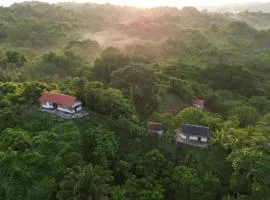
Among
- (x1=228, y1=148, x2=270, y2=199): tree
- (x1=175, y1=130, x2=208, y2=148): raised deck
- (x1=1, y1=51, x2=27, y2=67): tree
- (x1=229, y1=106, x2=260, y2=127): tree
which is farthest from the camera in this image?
(x1=1, y1=51, x2=27, y2=67): tree

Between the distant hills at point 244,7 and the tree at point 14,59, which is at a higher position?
the tree at point 14,59

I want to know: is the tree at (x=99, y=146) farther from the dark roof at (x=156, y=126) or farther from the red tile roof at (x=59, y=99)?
the red tile roof at (x=59, y=99)

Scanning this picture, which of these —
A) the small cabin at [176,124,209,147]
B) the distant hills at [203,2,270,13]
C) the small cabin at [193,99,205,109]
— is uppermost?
the small cabin at [176,124,209,147]

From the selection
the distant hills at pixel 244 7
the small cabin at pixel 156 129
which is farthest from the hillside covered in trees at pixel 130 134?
the distant hills at pixel 244 7

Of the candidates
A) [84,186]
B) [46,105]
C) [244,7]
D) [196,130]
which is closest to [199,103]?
[196,130]

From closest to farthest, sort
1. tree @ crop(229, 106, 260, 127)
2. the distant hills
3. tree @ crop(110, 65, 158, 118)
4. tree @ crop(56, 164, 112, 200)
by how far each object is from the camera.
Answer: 1. tree @ crop(56, 164, 112, 200)
2. tree @ crop(110, 65, 158, 118)
3. tree @ crop(229, 106, 260, 127)
4. the distant hills

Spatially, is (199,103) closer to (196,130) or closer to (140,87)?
(140,87)

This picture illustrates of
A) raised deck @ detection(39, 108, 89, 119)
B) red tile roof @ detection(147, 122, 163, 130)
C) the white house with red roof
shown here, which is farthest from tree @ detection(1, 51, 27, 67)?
red tile roof @ detection(147, 122, 163, 130)

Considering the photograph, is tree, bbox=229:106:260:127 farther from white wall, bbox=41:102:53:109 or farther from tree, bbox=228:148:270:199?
white wall, bbox=41:102:53:109
